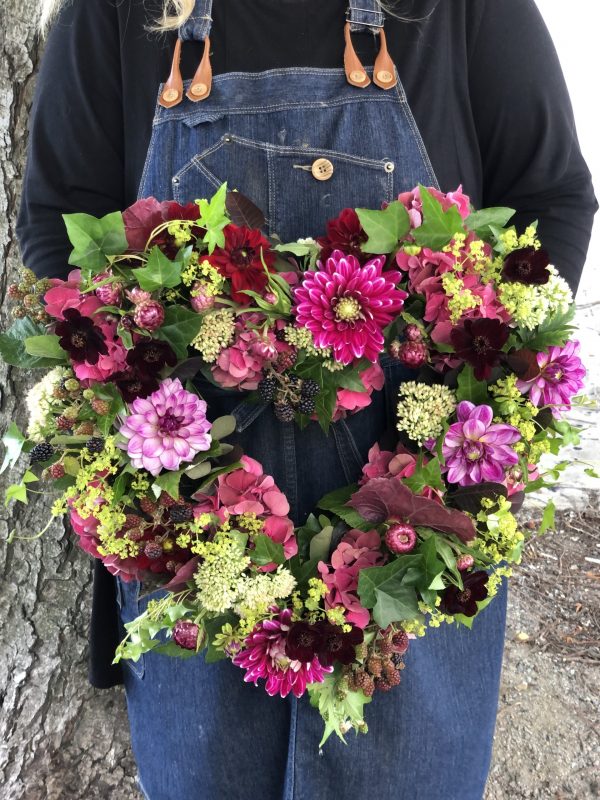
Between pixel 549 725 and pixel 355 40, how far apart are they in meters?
1.98

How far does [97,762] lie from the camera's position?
1.58 m

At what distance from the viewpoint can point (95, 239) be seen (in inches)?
33.8

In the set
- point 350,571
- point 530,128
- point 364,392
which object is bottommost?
point 350,571

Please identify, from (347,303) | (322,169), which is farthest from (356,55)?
(347,303)

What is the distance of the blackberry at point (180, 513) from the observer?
92 cm

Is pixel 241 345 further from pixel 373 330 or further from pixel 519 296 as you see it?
pixel 519 296

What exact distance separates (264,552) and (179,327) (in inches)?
13.2

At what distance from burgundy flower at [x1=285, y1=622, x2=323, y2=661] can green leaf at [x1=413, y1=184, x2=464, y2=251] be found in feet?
1.85

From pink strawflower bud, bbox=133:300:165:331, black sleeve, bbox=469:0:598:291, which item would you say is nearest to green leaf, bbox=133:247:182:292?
pink strawflower bud, bbox=133:300:165:331

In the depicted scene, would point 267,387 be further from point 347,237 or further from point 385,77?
point 385,77

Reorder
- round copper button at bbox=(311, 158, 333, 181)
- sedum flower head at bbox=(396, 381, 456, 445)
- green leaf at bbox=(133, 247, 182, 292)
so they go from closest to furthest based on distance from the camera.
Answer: green leaf at bbox=(133, 247, 182, 292), sedum flower head at bbox=(396, 381, 456, 445), round copper button at bbox=(311, 158, 333, 181)

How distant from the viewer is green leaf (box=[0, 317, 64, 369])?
3.05 feet

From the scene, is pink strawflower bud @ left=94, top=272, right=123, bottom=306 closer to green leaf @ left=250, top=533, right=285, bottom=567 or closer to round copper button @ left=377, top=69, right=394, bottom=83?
green leaf @ left=250, top=533, right=285, bottom=567

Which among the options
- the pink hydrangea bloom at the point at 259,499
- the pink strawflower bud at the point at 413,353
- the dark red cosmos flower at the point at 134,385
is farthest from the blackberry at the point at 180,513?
the pink strawflower bud at the point at 413,353
